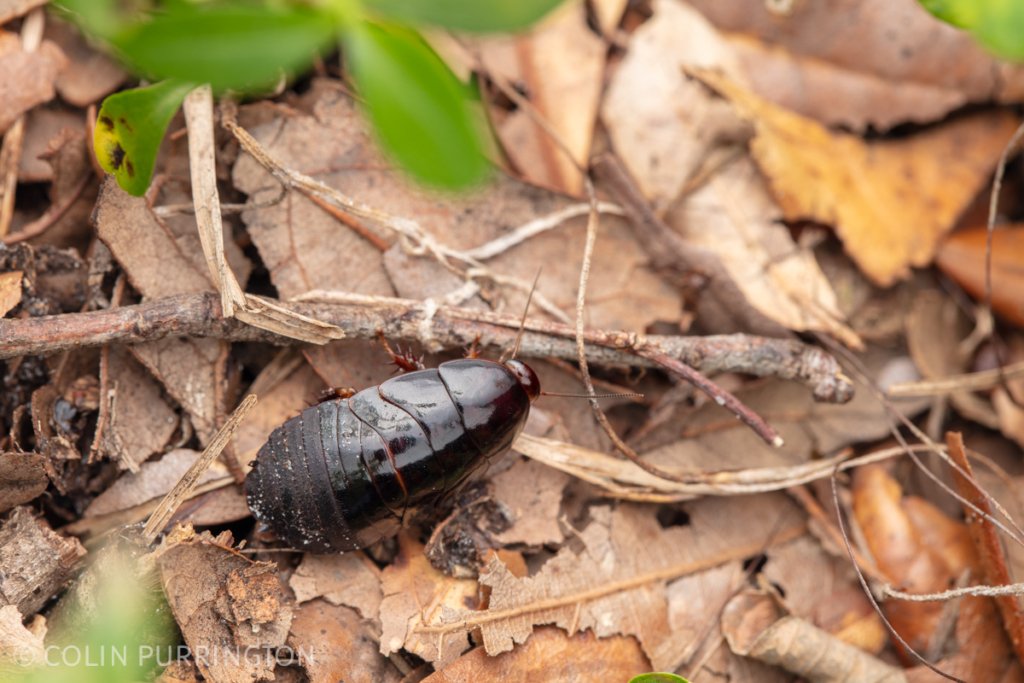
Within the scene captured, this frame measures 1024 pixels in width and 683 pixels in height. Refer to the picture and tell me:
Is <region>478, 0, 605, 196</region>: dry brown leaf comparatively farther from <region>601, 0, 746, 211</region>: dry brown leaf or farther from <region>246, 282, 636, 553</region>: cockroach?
<region>246, 282, 636, 553</region>: cockroach

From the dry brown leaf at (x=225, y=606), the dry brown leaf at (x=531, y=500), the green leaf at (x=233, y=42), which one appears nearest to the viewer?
the green leaf at (x=233, y=42)

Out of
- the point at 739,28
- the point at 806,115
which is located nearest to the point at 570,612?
the point at 806,115

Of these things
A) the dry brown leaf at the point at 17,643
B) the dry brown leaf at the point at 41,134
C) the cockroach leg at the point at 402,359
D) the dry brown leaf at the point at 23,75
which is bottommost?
the dry brown leaf at the point at 17,643

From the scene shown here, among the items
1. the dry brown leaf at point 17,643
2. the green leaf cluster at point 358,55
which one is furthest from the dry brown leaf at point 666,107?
the dry brown leaf at point 17,643

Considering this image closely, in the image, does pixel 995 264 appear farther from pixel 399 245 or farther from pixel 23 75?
pixel 23 75

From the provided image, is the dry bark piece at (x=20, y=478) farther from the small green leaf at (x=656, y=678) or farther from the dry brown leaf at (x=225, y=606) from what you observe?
the small green leaf at (x=656, y=678)

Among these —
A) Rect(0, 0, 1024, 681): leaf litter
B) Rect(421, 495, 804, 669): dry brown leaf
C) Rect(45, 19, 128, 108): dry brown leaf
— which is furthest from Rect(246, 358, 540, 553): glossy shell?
Rect(45, 19, 128, 108): dry brown leaf
